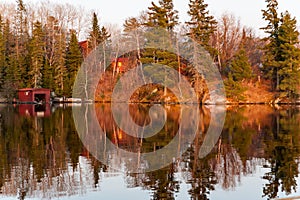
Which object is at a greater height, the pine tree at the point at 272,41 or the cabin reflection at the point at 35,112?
the pine tree at the point at 272,41

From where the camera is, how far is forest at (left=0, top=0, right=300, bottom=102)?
41.4m

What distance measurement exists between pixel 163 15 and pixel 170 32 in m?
2.11

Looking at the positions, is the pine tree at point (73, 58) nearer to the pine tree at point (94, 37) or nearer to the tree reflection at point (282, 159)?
the pine tree at point (94, 37)

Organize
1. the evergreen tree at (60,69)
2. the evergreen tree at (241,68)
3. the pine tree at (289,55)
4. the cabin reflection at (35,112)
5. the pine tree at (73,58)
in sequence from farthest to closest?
the pine tree at (73,58), the evergreen tree at (60,69), the evergreen tree at (241,68), the pine tree at (289,55), the cabin reflection at (35,112)

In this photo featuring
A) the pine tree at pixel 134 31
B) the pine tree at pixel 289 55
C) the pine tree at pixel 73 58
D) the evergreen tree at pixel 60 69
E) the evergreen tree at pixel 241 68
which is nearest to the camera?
the pine tree at pixel 289 55

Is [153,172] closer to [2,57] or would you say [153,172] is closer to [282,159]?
[282,159]

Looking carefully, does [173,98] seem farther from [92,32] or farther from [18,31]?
[18,31]

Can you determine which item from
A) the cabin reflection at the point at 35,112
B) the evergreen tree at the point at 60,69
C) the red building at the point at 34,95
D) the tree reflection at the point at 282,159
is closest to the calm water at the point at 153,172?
the tree reflection at the point at 282,159

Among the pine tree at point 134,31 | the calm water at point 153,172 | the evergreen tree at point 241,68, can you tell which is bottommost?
the calm water at point 153,172

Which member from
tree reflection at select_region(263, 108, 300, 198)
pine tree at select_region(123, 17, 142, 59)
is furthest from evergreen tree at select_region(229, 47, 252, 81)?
tree reflection at select_region(263, 108, 300, 198)

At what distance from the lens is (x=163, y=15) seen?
43906mm

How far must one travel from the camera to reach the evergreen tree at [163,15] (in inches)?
1716

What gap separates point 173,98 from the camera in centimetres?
4434

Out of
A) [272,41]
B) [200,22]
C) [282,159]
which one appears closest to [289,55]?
[272,41]
